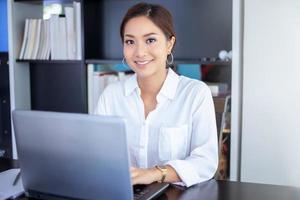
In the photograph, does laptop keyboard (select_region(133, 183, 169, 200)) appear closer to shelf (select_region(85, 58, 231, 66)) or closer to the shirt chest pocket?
the shirt chest pocket

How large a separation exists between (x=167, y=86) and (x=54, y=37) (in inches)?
59.7

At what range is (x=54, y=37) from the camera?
A: 2.98 m

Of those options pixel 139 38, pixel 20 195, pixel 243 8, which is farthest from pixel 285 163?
pixel 20 195

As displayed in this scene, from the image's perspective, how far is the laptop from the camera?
102cm

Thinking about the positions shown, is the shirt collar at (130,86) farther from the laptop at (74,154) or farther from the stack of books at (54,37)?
the stack of books at (54,37)

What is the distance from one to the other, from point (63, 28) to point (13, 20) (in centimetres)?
38

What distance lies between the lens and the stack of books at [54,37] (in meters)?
2.89

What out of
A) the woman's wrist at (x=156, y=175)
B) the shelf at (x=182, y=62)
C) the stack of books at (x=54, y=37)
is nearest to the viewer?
the woman's wrist at (x=156, y=175)

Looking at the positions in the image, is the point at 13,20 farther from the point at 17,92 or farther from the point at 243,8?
the point at 243,8

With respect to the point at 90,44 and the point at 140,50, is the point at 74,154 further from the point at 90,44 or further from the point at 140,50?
the point at 90,44

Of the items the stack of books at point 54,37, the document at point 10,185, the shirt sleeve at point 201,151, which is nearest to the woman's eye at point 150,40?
the shirt sleeve at point 201,151

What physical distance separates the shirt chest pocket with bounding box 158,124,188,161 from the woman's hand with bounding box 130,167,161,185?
27 cm

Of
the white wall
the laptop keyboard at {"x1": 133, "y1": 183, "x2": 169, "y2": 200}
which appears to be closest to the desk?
the laptop keyboard at {"x1": 133, "y1": 183, "x2": 169, "y2": 200}

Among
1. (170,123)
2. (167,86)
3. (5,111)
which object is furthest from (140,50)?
(5,111)
